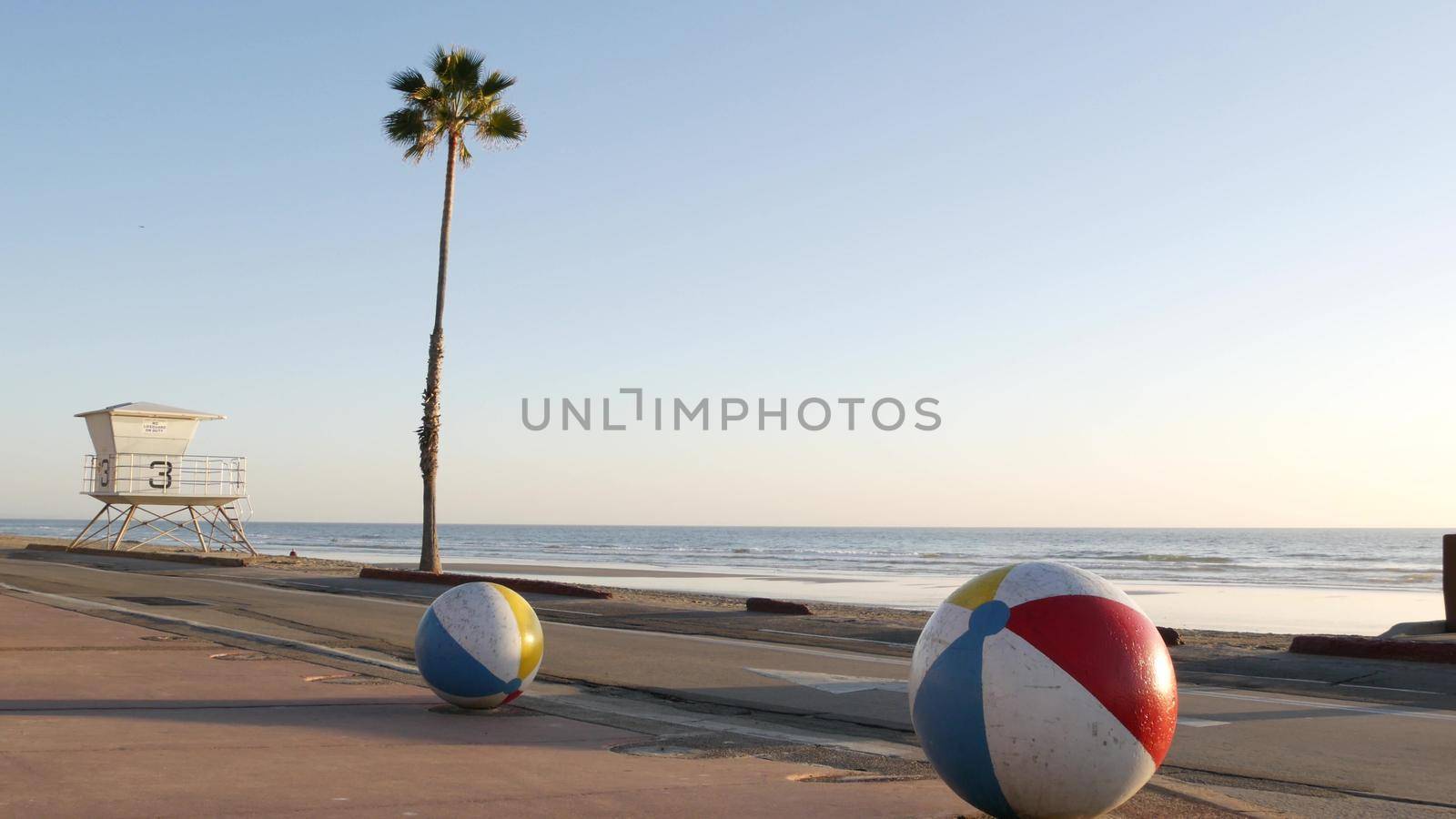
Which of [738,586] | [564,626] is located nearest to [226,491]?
[738,586]

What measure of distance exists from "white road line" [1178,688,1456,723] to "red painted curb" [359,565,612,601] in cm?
1122

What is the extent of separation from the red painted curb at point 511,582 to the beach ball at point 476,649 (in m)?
11.3

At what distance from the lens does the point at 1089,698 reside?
500 centimetres

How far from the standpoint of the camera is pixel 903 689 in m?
11.4

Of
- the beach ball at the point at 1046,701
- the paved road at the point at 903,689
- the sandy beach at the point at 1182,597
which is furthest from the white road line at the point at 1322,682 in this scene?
the sandy beach at the point at 1182,597

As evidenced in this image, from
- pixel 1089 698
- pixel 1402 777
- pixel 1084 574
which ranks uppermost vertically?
pixel 1084 574

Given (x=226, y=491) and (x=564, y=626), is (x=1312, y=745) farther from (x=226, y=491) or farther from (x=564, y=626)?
(x=226, y=491)

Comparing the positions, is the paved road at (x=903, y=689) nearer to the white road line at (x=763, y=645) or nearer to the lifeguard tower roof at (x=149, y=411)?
the white road line at (x=763, y=645)

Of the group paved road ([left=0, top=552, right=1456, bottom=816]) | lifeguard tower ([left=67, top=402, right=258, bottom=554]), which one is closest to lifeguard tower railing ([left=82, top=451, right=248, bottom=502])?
lifeguard tower ([left=67, top=402, right=258, bottom=554])

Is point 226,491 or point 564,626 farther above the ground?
point 226,491

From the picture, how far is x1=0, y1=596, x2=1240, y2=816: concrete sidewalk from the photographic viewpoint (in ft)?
19.0

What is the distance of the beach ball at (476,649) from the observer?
8430 mm

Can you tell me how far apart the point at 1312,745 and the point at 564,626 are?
1032 centimetres

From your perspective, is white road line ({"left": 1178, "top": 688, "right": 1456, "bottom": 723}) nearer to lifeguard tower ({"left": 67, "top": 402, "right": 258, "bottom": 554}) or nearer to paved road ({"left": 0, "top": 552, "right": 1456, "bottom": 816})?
paved road ({"left": 0, "top": 552, "right": 1456, "bottom": 816})
